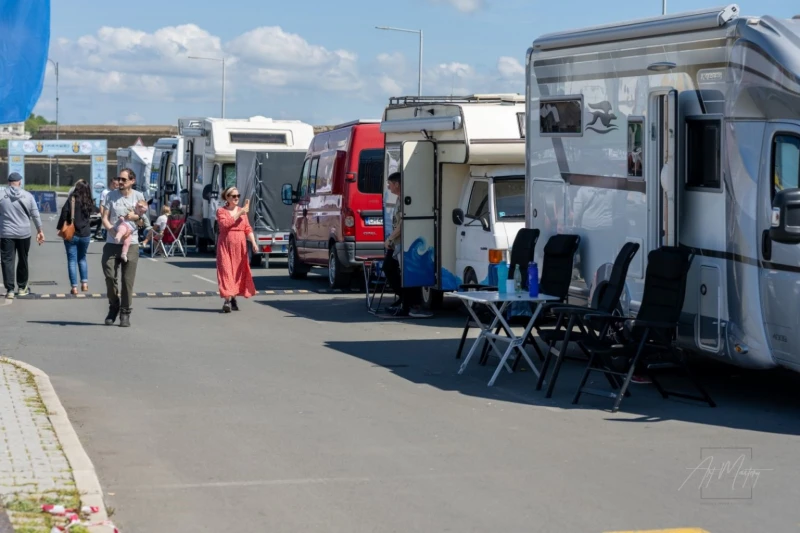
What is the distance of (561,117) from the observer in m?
12.3

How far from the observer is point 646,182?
10.7 metres

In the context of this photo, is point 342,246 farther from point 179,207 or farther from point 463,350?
point 179,207

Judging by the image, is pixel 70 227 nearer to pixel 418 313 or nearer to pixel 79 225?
pixel 79 225

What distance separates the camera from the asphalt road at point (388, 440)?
21.4ft

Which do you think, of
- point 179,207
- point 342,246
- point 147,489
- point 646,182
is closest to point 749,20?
point 646,182

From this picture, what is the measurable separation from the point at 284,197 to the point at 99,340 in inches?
372

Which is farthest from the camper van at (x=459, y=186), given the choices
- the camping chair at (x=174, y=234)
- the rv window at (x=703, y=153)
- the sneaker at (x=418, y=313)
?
the camping chair at (x=174, y=234)

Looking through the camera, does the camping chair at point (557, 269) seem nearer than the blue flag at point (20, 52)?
No

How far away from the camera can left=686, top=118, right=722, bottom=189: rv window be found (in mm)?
9961

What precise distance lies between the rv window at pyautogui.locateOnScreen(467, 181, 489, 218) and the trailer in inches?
403

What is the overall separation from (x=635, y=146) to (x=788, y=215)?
8.26ft

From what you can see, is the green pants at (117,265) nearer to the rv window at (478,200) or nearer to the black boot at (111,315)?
the black boot at (111,315)

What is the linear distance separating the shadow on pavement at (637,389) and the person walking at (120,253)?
10.3ft

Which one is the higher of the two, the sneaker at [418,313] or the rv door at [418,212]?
the rv door at [418,212]
